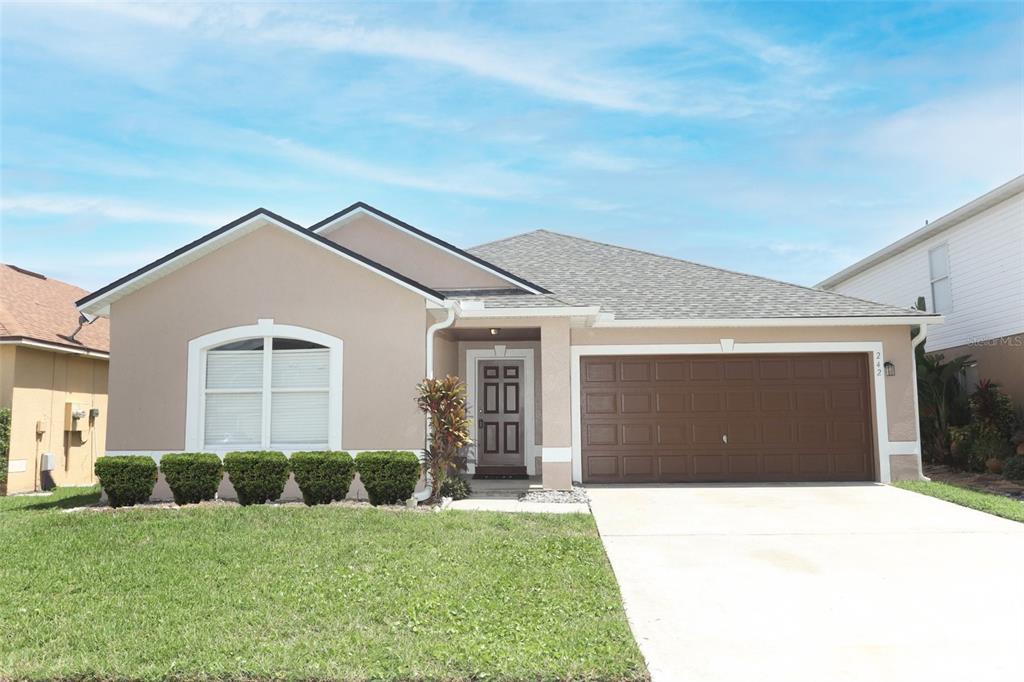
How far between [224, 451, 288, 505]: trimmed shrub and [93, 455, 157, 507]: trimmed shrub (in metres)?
1.15

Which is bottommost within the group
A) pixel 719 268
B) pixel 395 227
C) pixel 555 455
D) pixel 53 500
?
pixel 53 500

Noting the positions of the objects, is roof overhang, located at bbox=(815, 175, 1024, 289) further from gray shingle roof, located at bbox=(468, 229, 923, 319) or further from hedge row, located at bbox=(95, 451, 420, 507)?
hedge row, located at bbox=(95, 451, 420, 507)

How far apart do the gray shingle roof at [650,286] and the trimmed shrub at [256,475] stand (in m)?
4.21

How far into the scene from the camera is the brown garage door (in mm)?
12789

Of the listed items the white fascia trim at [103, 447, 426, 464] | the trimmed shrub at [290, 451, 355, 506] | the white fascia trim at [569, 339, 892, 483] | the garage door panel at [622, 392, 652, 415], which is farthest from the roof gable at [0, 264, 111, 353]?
the garage door panel at [622, 392, 652, 415]

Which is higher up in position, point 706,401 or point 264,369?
point 264,369

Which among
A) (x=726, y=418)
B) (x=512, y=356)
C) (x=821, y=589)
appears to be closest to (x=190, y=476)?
(x=512, y=356)

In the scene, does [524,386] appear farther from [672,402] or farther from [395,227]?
[395,227]

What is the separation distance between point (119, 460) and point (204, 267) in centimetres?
312

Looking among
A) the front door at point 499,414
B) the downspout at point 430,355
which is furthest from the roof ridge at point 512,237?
the downspout at point 430,355

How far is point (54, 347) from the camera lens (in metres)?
13.5

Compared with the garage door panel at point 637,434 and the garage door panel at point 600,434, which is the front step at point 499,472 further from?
the garage door panel at point 637,434

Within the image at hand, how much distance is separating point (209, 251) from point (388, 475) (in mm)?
4577

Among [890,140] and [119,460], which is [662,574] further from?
[890,140]
